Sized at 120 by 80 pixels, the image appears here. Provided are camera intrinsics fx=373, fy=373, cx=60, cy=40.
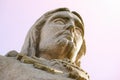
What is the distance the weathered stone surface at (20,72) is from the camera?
303 cm

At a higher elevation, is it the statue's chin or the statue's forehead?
the statue's forehead

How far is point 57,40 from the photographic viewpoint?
4.36m

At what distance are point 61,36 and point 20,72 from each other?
1.38 m

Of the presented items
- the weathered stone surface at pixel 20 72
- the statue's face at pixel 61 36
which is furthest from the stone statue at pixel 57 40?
the weathered stone surface at pixel 20 72

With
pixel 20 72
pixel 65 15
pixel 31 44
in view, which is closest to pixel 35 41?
pixel 31 44

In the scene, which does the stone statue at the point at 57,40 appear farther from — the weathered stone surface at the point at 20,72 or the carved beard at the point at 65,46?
the weathered stone surface at the point at 20,72

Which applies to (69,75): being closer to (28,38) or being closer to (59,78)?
(59,78)

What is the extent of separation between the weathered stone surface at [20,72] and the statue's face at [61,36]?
3.32 ft

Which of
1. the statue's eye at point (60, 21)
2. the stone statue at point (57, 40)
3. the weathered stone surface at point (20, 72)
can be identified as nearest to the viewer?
the weathered stone surface at point (20, 72)

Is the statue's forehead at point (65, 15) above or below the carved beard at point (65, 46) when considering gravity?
above

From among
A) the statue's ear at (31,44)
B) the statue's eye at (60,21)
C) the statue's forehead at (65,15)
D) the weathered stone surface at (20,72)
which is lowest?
the statue's ear at (31,44)

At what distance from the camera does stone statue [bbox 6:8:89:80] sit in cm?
431

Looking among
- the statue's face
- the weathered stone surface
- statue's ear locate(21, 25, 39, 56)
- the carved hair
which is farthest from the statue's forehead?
the weathered stone surface

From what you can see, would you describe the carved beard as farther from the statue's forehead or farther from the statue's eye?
the statue's forehead
